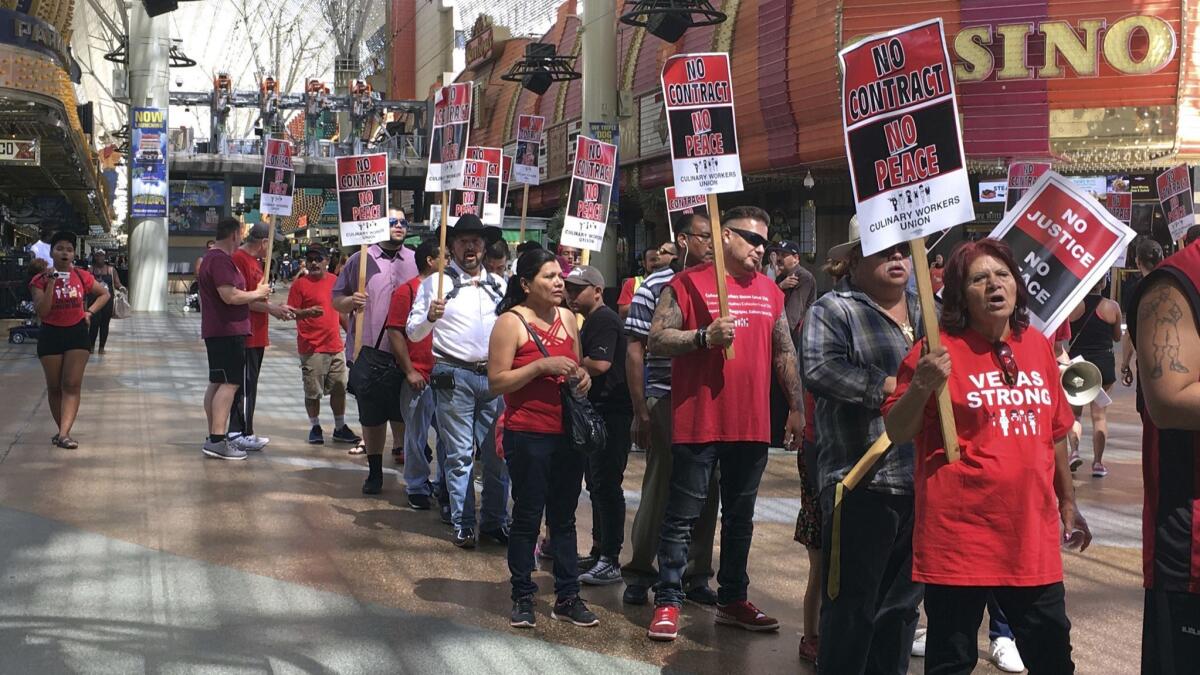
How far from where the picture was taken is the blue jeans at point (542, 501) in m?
5.90

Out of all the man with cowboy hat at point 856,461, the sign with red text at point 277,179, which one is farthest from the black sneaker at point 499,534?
the sign with red text at point 277,179

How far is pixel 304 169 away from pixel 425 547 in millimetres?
47901

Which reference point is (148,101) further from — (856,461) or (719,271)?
(856,461)

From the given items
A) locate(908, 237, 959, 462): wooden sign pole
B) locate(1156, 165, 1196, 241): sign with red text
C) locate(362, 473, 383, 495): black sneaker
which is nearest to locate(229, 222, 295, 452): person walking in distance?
locate(362, 473, 383, 495): black sneaker

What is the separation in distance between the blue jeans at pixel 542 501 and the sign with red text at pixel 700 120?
1656 millimetres

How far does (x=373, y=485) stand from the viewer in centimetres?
923

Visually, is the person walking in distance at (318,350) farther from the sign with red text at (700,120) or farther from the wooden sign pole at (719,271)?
the wooden sign pole at (719,271)

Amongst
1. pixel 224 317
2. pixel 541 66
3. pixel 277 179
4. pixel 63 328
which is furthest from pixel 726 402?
pixel 541 66

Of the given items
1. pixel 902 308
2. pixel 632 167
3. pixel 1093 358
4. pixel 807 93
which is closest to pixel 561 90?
pixel 632 167

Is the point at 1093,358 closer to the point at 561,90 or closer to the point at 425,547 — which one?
the point at 425,547

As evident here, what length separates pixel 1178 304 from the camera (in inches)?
124

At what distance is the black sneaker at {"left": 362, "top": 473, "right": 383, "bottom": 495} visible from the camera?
30.2ft

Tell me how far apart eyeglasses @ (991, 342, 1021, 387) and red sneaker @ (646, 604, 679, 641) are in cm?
230

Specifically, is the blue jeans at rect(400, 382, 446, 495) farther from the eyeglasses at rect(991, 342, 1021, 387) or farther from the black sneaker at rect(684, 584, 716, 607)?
the eyeglasses at rect(991, 342, 1021, 387)
